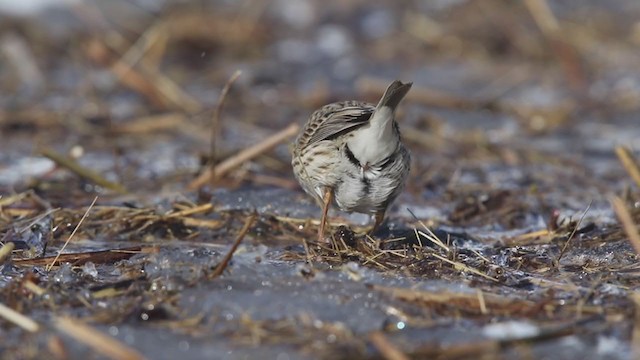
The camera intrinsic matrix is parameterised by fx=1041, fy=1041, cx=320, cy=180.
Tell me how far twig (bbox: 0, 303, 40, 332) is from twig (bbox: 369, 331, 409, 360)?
1044 millimetres

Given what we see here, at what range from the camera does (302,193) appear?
5.61 metres

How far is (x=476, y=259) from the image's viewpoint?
4.14 meters

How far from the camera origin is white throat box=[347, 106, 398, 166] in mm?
3920

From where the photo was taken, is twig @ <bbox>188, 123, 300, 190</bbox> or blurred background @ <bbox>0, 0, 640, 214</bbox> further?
blurred background @ <bbox>0, 0, 640, 214</bbox>

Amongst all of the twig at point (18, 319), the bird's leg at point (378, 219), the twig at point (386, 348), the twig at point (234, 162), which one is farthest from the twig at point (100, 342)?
the twig at point (234, 162)

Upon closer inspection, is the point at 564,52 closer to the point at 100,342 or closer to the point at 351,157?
the point at 351,157

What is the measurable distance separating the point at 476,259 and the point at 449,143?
3392mm

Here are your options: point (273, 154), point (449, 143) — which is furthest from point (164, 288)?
point (449, 143)

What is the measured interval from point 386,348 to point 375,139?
123cm

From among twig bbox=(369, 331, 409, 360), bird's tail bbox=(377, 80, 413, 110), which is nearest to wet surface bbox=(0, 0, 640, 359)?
twig bbox=(369, 331, 409, 360)

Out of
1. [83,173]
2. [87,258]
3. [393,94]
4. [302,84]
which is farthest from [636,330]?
[302,84]

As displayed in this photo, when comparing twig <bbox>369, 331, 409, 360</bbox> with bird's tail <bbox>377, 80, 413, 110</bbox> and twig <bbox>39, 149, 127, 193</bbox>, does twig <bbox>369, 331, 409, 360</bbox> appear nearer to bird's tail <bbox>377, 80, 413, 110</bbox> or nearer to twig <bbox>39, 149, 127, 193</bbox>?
bird's tail <bbox>377, 80, 413, 110</bbox>

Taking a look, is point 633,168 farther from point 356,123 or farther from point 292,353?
point 292,353

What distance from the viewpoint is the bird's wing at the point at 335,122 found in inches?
163
